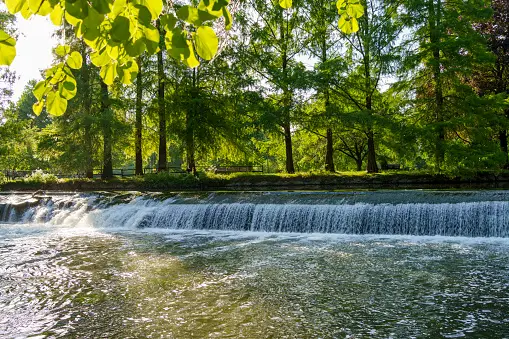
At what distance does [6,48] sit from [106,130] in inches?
964

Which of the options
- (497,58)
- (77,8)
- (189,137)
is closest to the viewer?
(77,8)

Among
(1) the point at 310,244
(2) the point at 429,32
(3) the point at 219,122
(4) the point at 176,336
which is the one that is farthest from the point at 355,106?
(4) the point at 176,336

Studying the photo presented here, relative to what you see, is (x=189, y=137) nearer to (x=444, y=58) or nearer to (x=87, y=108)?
(x=87, y=108)

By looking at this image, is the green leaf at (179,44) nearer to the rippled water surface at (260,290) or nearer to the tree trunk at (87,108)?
the rippled water surface at (260,290)

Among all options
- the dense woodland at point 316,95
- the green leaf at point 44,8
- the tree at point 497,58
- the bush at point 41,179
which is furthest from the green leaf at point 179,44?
the bush at point 41,179

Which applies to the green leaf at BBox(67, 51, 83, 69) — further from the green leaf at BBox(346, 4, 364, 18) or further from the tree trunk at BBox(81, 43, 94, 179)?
the tree trunk at BBox(81, 43, 94, 179)

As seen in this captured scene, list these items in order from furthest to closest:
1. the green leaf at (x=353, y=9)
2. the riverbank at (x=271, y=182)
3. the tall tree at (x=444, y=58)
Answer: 1. the riverbank at (x=271, y=182)
2. the tall tree at (x=444, y=58)
3. the green leaf at (x=353, y=9)

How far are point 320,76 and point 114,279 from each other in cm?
1650

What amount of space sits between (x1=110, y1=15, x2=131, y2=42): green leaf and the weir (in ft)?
36.1

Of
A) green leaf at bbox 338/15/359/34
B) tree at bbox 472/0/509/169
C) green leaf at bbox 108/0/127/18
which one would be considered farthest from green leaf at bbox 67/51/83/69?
tree at bbox 472/0/509/169

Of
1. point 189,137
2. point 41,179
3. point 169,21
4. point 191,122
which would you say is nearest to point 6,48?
point 169,21

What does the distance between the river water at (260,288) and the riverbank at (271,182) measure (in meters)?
9.75

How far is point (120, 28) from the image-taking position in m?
1.28

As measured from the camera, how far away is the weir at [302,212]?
36.5 feet
